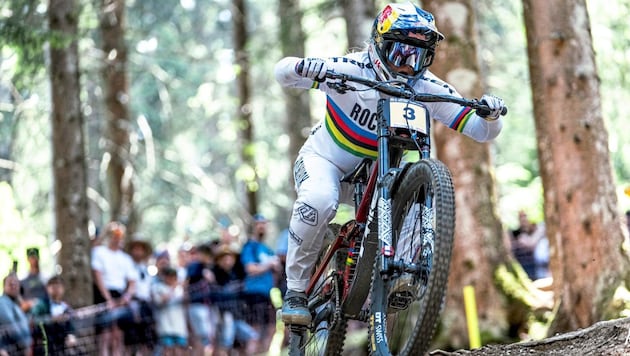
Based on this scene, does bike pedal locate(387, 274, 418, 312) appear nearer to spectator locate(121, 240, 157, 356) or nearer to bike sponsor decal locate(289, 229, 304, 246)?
bike sponsor decal locate(289, 229, 304, 246)

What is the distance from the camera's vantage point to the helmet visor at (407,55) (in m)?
5.63

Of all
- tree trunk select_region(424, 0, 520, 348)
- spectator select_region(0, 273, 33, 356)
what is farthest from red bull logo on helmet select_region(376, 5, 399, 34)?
spectator select_region(0, 273, 33, 356)

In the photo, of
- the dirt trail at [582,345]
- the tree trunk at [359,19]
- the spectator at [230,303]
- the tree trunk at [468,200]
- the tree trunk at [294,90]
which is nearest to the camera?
the dirt trail at [582,345]

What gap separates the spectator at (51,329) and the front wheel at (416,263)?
17.7ft

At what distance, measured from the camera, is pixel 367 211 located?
5.90 metres

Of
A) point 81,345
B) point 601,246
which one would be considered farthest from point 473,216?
point 81,345

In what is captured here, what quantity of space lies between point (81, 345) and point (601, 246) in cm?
550

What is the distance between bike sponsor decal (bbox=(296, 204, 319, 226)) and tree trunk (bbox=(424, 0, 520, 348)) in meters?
4.72

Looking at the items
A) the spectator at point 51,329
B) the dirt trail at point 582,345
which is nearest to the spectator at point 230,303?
the spectator at point 51,329

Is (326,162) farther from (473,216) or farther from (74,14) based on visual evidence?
(74,14)

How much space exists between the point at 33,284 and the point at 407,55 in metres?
6.19

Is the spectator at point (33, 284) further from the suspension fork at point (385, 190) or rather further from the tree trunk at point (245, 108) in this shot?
the tree trunk at point (245, 108)

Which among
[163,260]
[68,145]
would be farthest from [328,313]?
[68,145]

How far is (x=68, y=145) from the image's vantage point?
13.2 metres
